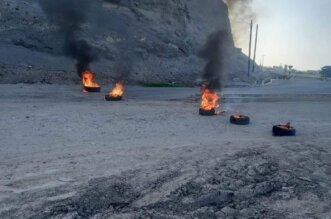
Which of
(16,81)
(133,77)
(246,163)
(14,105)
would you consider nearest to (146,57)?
(133,77)

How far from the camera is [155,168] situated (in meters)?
8.41

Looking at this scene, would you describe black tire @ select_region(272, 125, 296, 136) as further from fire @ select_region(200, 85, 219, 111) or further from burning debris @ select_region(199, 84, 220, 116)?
fire @ select_region(200, 85, 219, 111)

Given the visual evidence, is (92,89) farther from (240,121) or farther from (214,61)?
(240,121)

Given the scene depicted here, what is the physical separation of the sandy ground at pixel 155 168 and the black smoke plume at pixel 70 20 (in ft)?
64.2

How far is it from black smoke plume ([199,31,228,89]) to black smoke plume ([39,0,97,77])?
545 inches

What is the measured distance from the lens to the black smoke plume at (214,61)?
20.9 meters

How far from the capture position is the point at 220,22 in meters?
53.0

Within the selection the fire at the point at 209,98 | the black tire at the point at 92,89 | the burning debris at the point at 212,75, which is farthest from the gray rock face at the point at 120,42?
the fire at the point at 209,98

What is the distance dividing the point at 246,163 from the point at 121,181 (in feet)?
11.0

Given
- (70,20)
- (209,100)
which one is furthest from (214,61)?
(70,20)

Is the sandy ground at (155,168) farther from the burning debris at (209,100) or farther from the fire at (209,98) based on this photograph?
the fire at (209,98)

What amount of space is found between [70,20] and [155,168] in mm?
31352

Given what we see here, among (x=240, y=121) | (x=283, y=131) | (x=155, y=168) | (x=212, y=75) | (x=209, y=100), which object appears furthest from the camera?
(x=212, y=75)

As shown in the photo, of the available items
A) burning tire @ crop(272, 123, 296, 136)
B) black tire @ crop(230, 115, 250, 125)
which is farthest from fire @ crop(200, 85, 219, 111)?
burning tire @ crop(272, 123, 296, 136)
